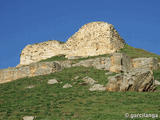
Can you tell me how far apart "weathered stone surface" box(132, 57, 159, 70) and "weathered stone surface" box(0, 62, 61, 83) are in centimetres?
759

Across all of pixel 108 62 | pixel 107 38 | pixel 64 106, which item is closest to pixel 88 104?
pixel 64 106

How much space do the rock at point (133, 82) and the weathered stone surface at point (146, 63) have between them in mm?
10076

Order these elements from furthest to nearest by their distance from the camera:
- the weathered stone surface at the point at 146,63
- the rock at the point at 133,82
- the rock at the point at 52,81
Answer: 1. the weathered stone surface at the point at 146,63
2. the rock at the point at 52,81
3. the rock at the point at 133,82

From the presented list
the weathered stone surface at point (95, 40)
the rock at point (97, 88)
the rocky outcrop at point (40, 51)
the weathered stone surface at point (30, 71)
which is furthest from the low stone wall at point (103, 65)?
the rocky outcrop at point (40, 51)

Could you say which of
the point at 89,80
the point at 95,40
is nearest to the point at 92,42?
the point at 95,40

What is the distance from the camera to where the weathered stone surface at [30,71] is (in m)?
32.8

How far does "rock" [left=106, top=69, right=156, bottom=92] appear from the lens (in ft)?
72.9

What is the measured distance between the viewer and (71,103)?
62.3 feet

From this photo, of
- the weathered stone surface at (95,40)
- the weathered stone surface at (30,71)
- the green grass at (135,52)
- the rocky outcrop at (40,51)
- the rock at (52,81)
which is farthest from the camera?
the rocky outcrop at (40,51)

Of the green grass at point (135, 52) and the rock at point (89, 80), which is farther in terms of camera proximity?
the green grass at point (135, 52)

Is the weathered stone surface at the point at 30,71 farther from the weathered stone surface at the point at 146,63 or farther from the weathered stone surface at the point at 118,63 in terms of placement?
the weathered stone surface at the point at 146,63

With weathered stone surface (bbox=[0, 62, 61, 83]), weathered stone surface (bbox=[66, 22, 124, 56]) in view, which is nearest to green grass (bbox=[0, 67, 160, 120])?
weathered stone surface (bbox=[0, 62, 61, 83])

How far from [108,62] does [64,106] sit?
14884 millimetres

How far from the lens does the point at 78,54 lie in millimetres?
40562
